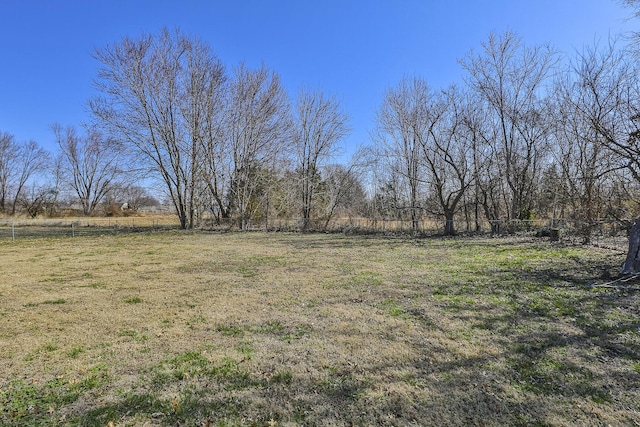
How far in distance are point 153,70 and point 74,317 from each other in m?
17.9

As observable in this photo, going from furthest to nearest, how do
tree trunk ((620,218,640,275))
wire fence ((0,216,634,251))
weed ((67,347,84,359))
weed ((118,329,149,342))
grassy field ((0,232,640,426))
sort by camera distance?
1. wire fence ((0,216,634,251))
2. tree trunk ((620,218,640,275))
3. weed ((118,329,149,342))
4. weed ((67,347,84,359))
5. grassy field ((0,232,640,426))

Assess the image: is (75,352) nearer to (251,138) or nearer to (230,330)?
(230,330)

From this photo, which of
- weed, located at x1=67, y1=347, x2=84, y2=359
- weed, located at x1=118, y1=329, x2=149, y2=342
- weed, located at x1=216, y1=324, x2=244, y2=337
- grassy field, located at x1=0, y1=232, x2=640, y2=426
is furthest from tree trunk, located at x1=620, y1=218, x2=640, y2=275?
weed, located at x1=67, y1=347, x2=84, y2=359

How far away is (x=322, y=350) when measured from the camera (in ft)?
10.4

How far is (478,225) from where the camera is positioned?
15.4 m

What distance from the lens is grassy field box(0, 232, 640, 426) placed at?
87.5 inches

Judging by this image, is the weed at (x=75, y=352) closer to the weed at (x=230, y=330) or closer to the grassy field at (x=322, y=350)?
the grassy field at (x=322, y=350)

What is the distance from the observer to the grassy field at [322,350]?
2.22 metres

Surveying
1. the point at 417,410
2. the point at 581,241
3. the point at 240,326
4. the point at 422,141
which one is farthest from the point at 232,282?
the point at 422,141

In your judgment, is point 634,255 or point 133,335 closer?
point 133,335

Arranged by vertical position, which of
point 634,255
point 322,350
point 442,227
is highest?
point 442,227

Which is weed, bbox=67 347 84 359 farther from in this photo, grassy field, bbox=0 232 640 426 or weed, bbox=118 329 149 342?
weed, bbox=118 329 149 342

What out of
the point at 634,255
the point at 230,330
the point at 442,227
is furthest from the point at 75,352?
the point at 442,227

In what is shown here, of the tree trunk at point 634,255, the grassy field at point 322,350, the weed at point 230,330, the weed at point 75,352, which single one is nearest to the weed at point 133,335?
the grassy field at point 322,350
